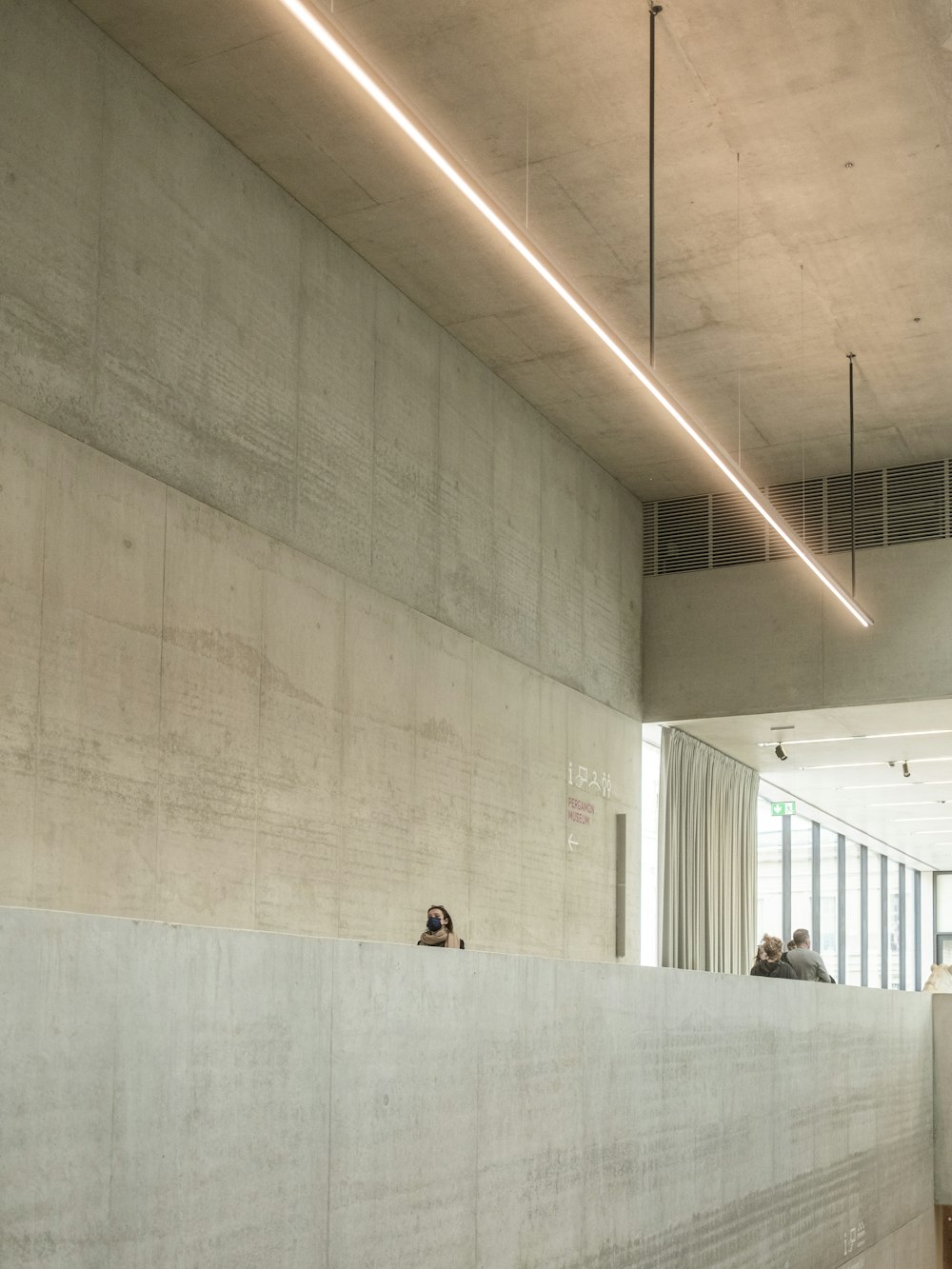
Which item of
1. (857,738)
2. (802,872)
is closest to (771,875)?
(802,872)

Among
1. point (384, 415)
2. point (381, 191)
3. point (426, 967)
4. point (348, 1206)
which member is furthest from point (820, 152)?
point (348, 1206)

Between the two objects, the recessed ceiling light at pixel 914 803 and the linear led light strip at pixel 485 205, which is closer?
the linear led light strip at pixel 485 205

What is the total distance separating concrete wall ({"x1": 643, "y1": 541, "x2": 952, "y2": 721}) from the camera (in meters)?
11.8

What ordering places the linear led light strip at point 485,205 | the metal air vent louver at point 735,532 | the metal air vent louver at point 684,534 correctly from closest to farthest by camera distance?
the linear led light strip at point 485,205
the metal air vent louver at point 735,532
the metal air vent louver at point 684,534

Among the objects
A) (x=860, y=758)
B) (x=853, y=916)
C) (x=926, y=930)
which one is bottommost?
(x=926, y=930)

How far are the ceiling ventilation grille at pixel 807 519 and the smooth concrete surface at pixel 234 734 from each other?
3.02m

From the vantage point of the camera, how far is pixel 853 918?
21.2m

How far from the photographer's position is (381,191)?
8.27m

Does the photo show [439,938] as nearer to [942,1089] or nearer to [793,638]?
[793,638]

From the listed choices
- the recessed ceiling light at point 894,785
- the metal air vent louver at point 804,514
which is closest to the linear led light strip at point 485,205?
the metal air vent louver at point 804,514

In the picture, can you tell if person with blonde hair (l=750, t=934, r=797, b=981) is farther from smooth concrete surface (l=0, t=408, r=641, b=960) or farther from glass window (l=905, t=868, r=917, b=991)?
glass window (l=905, t=868, r=917, b=991)

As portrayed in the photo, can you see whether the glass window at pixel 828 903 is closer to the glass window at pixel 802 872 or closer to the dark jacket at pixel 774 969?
the glass window at pixel 802 872

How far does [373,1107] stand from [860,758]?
1136cm

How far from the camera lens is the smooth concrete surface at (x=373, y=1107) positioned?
311 cm
